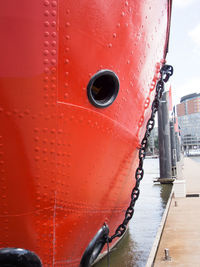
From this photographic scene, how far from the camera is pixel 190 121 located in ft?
522

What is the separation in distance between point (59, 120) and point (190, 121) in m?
165

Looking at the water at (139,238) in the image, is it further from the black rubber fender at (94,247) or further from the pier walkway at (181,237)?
the black rubber fender at (94,247)

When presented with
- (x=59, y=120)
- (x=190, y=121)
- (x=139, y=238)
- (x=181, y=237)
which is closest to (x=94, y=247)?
(x=59, y=120)

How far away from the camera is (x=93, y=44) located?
2705mm

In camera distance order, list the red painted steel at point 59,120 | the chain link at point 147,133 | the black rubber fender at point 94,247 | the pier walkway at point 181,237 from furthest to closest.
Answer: the pier walkway at point 181,237, the chain link at point 147,133, the black rubber fender at point 94,247, the red painted steel at point 59,120

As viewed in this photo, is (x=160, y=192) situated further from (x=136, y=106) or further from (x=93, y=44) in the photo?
(x=93, y=44)

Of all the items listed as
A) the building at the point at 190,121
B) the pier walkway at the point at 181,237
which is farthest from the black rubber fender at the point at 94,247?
the building at the point at 190,121

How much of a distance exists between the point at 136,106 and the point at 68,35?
144 cm

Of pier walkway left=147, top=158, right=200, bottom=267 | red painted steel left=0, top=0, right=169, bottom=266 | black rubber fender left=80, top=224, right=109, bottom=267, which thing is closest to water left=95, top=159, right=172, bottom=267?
pier walkway left=147, top=158, right=200, bottom=267

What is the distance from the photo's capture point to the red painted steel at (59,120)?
2346 mm

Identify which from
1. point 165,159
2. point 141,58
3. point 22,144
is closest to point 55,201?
point 22,144

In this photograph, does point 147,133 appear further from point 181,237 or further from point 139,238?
point 139,238

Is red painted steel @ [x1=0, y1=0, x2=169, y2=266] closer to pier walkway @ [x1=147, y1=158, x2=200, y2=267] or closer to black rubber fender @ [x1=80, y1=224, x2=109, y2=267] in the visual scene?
black rubber fender @ [x1=80, y1=224, x2=109, y2=267]

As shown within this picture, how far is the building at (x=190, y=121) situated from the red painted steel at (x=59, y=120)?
15054 cm
